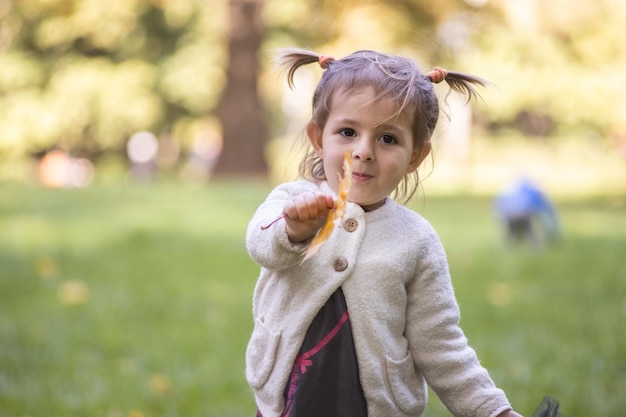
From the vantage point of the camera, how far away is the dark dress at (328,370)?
2.08 metres

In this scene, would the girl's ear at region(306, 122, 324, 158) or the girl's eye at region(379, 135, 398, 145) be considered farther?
the girl's ear at region(306, 122, 324, 158)

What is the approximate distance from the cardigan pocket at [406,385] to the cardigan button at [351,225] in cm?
32

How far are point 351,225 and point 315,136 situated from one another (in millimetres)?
275

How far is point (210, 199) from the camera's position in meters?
11.0

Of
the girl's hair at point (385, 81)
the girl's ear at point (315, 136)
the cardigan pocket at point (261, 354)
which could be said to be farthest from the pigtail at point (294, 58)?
the cardigan pocket at point (261, 354)

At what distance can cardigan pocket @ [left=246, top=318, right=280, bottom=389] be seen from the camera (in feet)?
7.01

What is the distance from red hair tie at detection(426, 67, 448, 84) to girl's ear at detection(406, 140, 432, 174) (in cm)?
16

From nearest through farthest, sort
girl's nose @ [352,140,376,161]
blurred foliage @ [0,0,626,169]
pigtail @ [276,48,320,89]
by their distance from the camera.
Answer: girl's nose @ [352,140,376,161]
pigtail @ [276,48,320,89]
blurred foliage @ [0,0,626,169]

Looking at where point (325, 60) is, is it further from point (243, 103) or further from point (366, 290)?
point (243, 103)

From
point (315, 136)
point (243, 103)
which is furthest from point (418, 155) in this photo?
point (243, 103)

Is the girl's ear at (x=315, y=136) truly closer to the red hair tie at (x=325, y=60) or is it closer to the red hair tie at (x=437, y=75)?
the red hair tie at (x=325, y=60)

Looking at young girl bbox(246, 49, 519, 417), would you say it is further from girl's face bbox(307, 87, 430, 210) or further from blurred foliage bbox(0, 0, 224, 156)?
blurred foliage bbox(0, 0, 224, 156)

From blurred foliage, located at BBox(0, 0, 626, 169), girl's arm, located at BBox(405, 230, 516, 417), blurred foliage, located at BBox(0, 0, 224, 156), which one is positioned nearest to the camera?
girl's arm, located at BBox(405, 230, 516, 417)

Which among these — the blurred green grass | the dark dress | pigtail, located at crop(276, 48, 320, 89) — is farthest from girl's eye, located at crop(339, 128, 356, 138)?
the blurred green grass
